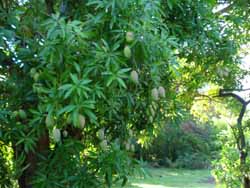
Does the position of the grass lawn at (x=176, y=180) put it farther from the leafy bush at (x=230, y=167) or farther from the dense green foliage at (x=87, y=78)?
the dense green foliage at (x=87, y=78)

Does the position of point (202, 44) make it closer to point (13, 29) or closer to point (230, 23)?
point (230, 23)

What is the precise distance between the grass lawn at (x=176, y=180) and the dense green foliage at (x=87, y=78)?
6506mm

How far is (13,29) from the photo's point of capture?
2.26 m

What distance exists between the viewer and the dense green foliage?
6.38 ft

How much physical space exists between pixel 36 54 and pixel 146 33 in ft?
1.94

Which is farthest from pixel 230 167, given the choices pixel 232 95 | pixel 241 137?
pixel 232 95

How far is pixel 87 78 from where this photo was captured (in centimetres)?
191

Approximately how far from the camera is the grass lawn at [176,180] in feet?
34.2

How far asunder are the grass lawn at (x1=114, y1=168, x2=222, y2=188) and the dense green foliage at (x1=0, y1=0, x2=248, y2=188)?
651cm

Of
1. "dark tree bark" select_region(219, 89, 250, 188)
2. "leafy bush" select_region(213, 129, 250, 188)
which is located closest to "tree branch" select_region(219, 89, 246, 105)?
"dark tree bark" select_region(219, 89, 250, 188)

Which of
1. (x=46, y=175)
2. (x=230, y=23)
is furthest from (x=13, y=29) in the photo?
(x=230, y=23)

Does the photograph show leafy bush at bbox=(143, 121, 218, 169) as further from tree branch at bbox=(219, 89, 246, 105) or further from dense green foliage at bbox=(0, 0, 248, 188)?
dense green foliage at bbox=(0, 0, 248, 188)

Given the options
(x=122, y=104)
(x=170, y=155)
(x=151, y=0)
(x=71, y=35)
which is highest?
(x=151, y=0)

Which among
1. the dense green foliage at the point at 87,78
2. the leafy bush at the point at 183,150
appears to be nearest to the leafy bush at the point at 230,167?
the dense green foliage at the point at 87,78
